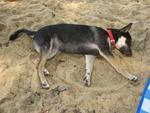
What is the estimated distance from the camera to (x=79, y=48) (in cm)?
498

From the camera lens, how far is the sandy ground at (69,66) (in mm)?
4215

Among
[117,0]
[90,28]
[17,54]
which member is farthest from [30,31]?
[117,0]

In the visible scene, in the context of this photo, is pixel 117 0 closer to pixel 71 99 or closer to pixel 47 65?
pixel 47 65

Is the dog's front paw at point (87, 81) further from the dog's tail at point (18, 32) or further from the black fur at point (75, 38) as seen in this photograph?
the dog's tail at point (18, 32)

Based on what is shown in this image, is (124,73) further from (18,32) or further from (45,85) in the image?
(18,32)

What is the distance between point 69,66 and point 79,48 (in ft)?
1.08

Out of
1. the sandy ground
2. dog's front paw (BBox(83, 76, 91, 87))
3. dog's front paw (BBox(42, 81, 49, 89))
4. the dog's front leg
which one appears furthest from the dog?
dog's front paw (BBox(42, 81, 49, 89))

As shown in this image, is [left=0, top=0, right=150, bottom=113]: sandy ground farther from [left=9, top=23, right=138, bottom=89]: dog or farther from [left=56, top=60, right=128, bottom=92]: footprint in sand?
[left=9, top=23, right=138, bottom=89]: dog

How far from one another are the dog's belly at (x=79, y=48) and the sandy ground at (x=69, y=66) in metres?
0.11

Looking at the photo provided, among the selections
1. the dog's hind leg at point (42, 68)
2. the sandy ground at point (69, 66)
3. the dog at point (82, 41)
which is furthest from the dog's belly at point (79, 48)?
the dog's hind leg at point (42, 68)

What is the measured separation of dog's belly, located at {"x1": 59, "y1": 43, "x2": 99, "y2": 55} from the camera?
496cm

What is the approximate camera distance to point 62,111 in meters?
4.11

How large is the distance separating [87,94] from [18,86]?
93 centimetres

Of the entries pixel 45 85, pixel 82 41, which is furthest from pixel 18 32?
pixel 45 85
